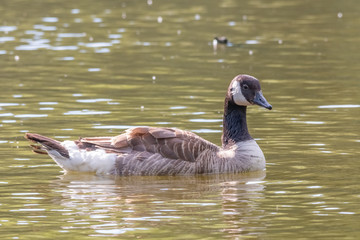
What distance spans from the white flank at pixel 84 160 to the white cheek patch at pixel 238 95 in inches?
98.5

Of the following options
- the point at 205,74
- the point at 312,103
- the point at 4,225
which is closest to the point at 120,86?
the point at 205,74

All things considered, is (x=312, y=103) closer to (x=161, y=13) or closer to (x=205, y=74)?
(x=205, y=74)

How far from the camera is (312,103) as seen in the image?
23.1 meters

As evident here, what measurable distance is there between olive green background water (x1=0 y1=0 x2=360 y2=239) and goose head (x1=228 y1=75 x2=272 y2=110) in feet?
3.94

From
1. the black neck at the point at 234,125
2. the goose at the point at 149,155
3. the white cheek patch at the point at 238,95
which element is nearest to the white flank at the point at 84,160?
the goose at the point at 149,155

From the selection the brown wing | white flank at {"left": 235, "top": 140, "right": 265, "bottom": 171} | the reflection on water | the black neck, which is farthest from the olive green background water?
the black neck

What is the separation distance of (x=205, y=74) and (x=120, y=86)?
2.89 metres

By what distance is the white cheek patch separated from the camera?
17.5 metres

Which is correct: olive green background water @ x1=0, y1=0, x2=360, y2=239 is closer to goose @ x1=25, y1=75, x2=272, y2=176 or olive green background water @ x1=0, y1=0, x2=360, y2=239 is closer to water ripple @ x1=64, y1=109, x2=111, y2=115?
water ripple @ x1=64, y1=109, x2=111, y2=115

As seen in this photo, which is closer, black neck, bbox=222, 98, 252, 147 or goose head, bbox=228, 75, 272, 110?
goose head, bbox=228, 75, 272, 110

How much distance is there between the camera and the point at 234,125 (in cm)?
1766

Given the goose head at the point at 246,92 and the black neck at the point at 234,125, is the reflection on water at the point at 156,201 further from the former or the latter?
the goose head at the point at 246,92

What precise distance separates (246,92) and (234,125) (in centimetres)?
65

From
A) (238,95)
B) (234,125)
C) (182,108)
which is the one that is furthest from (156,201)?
(182,108)
